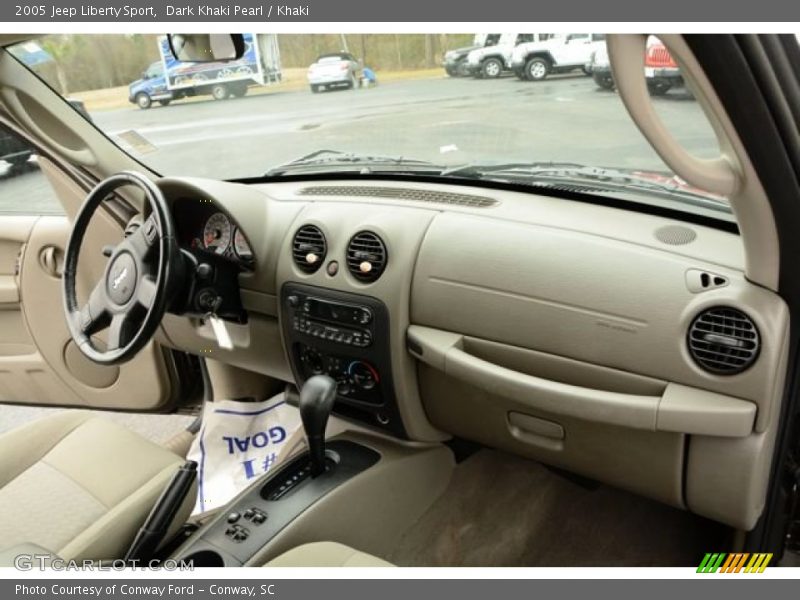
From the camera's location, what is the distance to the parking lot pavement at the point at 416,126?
5.81 ft

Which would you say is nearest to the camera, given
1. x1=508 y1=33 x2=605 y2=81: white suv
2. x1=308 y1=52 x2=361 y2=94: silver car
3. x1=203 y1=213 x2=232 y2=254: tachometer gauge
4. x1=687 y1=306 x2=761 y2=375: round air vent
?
x1=687 y1=306 x2=761 y2=375: round air vent

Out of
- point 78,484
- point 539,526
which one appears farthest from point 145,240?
point 539,526

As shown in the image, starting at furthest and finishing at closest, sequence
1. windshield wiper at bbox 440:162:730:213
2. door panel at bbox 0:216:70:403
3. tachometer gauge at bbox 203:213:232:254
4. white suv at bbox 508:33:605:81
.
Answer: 1. door panel at bbox 0:216:70:403
2. tachometer gauge at bbox 203:213:232:254
3. windshield wiper at bbox 440:162:730:213
4. white suv at bbox 508:33:605:81

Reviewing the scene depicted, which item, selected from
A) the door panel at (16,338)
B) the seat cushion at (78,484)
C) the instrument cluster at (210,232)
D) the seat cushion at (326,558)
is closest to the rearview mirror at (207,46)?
the instrument cluster at (210,232)

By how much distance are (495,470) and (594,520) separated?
0.33 meters

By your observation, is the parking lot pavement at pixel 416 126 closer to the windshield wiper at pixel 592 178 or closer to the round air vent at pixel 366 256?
the windshield wiper at pixel 592 178

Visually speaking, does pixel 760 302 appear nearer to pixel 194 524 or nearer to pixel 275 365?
pixel 275 365

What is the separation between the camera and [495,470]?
2219mm

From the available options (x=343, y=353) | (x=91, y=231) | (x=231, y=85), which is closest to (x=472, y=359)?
(x=343, y=353)

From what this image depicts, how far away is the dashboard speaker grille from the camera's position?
1.53m

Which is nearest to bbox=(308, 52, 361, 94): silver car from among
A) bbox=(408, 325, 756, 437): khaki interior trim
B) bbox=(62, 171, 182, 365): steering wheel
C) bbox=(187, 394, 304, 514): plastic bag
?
bbox=(62, 171, 182, 365): steering wheel

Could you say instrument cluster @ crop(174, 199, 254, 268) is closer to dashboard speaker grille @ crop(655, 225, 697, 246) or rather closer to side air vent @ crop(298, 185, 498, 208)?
side air vent @ crop(298, 185, 498, 208)

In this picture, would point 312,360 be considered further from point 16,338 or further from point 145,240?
point 16,338

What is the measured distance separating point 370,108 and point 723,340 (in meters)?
1.29
